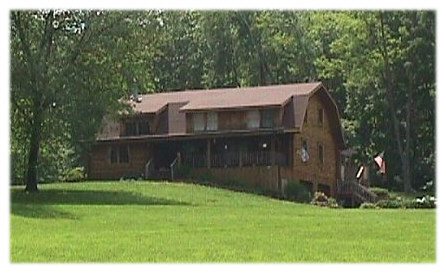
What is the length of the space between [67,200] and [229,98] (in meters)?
14.5

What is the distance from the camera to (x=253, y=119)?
1476 inches

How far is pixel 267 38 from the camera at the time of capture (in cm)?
4928

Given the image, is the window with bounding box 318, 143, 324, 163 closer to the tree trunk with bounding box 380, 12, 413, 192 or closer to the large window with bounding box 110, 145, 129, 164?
the tree trunk with bounding box 380, 12, 413, 192

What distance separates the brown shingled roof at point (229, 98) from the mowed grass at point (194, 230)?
825 cm

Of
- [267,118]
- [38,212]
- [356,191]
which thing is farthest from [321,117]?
[38,212]

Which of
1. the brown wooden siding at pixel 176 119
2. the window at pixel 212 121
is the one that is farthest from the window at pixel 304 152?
the brown wooden siding at pixel 176 119

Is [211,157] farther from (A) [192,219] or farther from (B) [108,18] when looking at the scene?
(A) [192,219]

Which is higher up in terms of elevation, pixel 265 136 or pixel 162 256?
pixel 265 136

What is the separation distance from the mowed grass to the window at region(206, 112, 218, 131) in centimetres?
808

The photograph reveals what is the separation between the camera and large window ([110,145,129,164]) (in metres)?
40.4

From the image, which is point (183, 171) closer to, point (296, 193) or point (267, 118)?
point (267, 118)

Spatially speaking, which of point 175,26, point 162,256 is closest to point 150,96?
point 175,26

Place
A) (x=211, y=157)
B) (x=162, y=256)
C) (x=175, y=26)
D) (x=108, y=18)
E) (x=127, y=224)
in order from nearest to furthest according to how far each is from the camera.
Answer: (x=162, y=256) < (x=127, y=224) < (x=108, y=18) < (x=211, y=157) < (x=175, y=26)

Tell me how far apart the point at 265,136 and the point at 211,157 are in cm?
245
